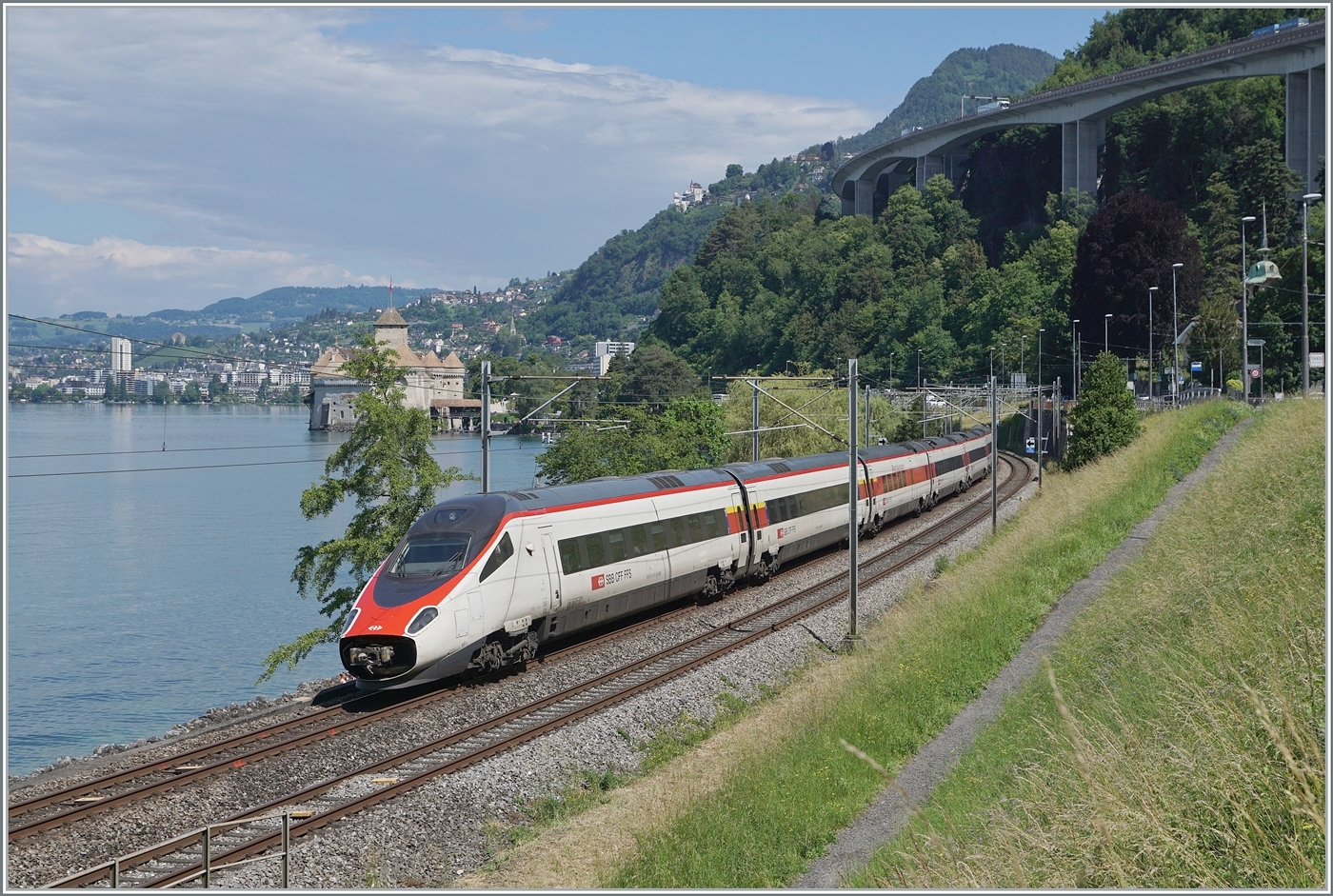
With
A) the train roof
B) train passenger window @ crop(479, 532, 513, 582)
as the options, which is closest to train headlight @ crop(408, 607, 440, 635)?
train passenger window @ crop(479, 532, 513, 582)

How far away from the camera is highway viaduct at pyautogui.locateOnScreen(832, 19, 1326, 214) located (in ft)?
300

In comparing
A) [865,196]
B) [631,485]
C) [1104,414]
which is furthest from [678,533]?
[865,196]

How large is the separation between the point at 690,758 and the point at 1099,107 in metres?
112

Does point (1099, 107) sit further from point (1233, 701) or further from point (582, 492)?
point (1233, 701)

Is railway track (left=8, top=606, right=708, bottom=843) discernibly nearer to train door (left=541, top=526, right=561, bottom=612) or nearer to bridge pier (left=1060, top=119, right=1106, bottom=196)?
train door (left=541, top=526, right=561, bottom=612)

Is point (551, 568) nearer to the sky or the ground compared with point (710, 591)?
nearer to the sky

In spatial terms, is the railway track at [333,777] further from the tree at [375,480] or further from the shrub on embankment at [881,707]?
the tree at [375,480]

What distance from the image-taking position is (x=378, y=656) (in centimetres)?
1872

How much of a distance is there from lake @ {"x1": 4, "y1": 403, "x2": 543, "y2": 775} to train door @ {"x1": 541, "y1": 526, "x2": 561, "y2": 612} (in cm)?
883

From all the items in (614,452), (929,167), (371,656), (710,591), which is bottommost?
(710,591)

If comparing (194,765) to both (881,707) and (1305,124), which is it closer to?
(881,707)

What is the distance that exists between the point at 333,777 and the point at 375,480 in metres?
21.0

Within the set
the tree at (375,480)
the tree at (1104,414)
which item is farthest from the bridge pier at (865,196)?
the tree at (375,480)

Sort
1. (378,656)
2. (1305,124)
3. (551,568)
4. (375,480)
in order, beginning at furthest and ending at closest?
1. (1305,124)
2. (375,480)
3. (551,568)
4. (378,656)
